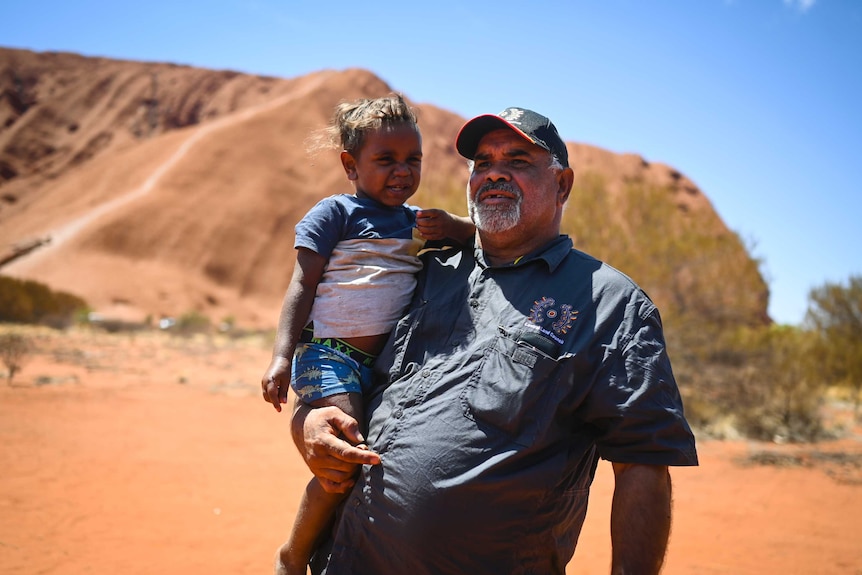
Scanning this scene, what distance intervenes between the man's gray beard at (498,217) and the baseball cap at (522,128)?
0.90ft

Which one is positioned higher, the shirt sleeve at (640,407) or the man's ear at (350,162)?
the man's ear at (350,162)

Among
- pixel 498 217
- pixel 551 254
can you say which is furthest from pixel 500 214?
pixel 551 254

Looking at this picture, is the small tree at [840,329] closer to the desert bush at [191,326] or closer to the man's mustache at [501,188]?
the man's mustache at [501,188]

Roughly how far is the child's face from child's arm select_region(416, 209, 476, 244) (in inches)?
10.2

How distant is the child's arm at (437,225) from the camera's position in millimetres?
2623

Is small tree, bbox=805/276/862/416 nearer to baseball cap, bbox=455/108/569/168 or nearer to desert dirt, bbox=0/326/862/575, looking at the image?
desert dirt, bbox=0/326/862/575

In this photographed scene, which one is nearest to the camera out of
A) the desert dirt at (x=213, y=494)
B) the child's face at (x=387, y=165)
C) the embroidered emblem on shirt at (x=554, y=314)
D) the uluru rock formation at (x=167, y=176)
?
the embroidered emblem on shirt at (x=554, y=314)

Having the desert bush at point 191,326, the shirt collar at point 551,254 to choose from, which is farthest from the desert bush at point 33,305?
the shirt collar at point 551,254

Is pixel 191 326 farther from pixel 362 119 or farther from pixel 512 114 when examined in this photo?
pixel 512 114

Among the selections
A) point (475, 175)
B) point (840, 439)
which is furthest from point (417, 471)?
point (840, 439)

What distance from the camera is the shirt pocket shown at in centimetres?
199

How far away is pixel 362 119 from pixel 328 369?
1.17 meters

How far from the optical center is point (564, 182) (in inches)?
104

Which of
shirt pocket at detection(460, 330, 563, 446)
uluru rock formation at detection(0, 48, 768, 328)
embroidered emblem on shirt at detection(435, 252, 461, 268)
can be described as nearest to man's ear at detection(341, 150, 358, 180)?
embroidered emblem on shirt at detection(435, 252, 461, 268)
